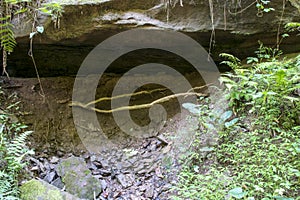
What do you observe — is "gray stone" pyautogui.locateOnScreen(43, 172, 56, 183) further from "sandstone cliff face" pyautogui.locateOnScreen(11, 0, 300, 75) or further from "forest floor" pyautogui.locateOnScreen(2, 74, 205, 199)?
"sandstone cliff face" pyautogui.locateOnScreen(11, 0, 300, 75)

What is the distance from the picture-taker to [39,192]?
77.1 inches

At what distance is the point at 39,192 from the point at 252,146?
5.66ft

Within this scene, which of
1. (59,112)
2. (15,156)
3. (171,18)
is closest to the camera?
(15,156)

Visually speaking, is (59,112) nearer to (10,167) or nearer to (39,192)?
(10,167)

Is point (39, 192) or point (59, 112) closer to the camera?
point (39, 192)

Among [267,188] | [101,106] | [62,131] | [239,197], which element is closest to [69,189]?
[62,131]

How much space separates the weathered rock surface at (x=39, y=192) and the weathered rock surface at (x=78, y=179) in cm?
33

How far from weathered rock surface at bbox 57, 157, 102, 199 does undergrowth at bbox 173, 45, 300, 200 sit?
0.82 metres

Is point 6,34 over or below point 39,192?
over

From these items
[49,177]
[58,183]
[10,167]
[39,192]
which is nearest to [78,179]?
[58,183]

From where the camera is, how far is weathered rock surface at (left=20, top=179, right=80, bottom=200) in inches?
75.7

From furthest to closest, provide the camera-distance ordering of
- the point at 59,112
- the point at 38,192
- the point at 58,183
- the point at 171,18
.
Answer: the point at 59,112 < the point at 171,18 < the point at 58,183 < the point at 38,192

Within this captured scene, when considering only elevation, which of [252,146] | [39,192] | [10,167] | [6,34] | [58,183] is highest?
[6,34]

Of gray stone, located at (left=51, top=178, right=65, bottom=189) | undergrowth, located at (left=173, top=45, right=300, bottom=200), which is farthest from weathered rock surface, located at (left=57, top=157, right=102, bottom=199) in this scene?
undergrowth, located at (left=173, top=45, right=300, bottom=200)
